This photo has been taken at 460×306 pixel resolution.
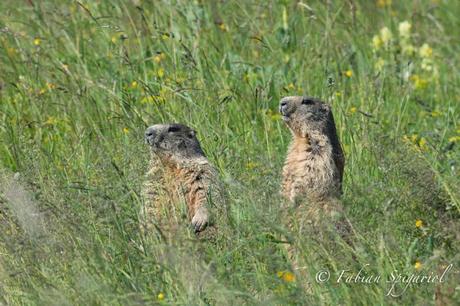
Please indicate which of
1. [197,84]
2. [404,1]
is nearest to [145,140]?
[197,84]

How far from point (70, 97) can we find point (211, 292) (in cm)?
368

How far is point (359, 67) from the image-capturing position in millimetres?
8953

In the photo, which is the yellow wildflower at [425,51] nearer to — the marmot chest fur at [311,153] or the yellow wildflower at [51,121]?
the marmot chest fur at [311,153]

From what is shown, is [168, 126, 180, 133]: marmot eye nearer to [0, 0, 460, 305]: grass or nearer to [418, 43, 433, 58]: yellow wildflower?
[0, 0, 460, 305]: grass

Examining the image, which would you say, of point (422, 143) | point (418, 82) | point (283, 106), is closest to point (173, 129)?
point (283, 106)

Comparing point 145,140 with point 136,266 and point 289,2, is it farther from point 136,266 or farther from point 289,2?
point 289,2

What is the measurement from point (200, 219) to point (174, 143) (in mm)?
751

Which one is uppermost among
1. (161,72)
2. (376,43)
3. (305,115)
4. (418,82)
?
(305,115)

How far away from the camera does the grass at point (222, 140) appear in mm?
5172

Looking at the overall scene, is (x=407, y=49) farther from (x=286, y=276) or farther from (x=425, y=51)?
(x=286, y=276)

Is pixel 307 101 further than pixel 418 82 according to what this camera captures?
No

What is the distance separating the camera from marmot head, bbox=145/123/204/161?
6.87m

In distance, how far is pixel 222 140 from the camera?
717cm

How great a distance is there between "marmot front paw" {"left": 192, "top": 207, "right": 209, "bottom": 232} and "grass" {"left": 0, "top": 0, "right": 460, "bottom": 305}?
249 mm
